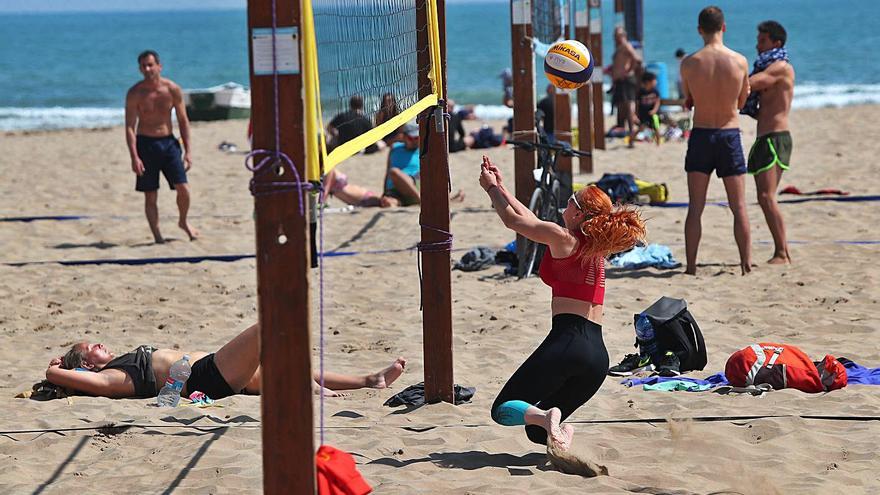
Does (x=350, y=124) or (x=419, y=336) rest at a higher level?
(x=350, y=124)

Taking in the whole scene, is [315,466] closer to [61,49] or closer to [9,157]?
[9,157]

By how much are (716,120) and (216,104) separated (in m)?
14.9

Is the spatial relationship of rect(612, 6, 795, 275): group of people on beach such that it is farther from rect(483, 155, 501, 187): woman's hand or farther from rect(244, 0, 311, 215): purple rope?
rect(244, 0, 311, 215): purple rope

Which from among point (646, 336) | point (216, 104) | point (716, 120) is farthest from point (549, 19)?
point (216, 104)

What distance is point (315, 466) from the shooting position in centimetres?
282

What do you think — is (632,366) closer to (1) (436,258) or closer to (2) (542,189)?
(1) (436,258)

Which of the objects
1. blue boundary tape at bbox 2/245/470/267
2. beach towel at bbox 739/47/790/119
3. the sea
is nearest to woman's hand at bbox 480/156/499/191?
beach towel at bbox 739/47/790/119

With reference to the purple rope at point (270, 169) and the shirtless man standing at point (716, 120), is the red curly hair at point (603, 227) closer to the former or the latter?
the purple rope at point (270, 169)

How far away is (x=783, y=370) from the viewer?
4.77 metres

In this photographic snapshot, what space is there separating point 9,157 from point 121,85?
2876cm

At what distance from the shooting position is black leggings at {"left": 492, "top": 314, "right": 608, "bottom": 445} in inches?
155

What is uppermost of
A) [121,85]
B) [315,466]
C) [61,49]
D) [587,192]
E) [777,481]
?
[61,49]

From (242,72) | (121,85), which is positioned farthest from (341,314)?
(242,72)

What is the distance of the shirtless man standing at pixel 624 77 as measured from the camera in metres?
15.9
